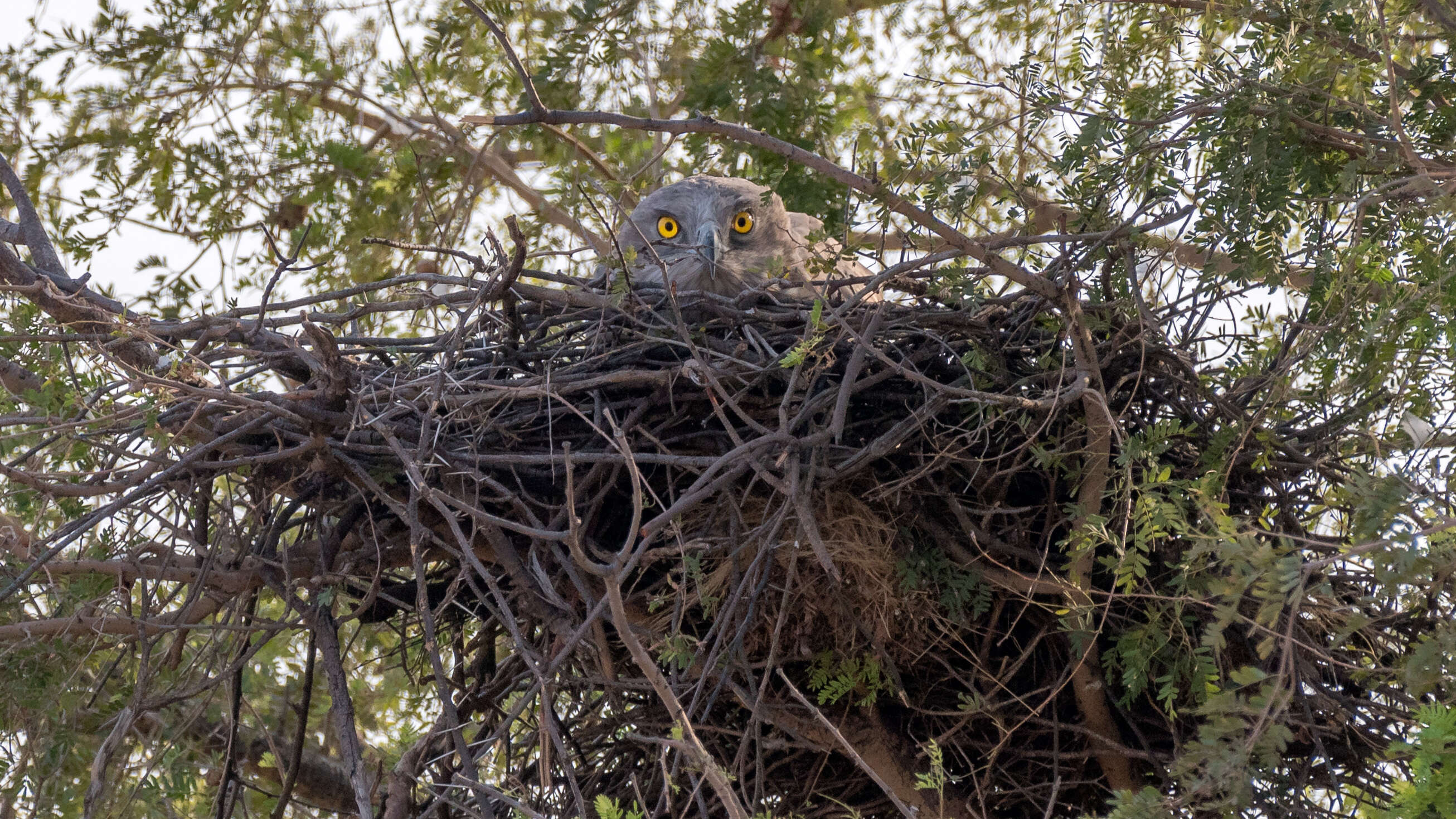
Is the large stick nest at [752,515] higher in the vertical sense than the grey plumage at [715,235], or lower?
lower

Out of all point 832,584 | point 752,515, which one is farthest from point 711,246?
point 832,584

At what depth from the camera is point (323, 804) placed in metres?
4.55

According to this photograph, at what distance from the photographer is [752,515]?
3213mm

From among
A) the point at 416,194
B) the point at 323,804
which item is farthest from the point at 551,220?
the point at 323,804

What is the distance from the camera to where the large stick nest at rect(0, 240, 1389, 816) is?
293cm

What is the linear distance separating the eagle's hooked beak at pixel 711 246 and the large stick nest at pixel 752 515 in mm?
578

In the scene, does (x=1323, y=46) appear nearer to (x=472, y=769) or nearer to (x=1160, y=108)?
(x=1160, y=108)

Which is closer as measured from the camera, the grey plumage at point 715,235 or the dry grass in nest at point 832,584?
the dry grass in nest at point 832,584

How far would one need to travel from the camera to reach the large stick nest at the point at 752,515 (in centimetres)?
293

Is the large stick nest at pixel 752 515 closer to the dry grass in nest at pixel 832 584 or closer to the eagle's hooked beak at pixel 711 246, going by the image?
the dry grass in nest at pixel 832 584

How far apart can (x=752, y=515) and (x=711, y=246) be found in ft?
3.99

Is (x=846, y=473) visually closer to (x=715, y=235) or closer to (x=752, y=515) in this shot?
(x=752, y=515)

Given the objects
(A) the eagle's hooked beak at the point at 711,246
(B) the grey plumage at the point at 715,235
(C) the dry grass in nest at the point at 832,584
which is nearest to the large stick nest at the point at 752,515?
(C) the dry grass in nest at the point at 832,584

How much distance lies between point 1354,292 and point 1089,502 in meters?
0.72
